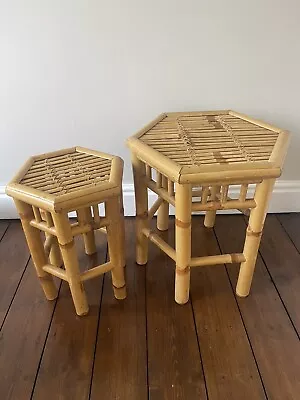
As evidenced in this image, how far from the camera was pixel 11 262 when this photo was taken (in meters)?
1.21

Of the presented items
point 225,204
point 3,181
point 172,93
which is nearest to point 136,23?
point 172,93

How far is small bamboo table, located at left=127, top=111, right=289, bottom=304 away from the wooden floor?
9 cm

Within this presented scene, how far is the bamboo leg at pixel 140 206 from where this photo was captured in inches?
40.5

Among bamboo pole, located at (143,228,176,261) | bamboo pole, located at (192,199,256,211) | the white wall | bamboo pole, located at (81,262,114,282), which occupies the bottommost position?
bamboo pole, located at (81,262,114,282)

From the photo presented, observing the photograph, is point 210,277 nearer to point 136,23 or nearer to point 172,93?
point 172,93

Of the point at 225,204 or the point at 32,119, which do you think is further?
the point at 32,119

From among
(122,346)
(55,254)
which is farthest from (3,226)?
(122,346)

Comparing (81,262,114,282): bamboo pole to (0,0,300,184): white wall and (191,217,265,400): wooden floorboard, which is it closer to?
(191,217,265,400): wooden floorboard

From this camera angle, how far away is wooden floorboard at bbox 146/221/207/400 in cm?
82

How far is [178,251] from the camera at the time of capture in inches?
37.5

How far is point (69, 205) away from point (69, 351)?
38 centimetres

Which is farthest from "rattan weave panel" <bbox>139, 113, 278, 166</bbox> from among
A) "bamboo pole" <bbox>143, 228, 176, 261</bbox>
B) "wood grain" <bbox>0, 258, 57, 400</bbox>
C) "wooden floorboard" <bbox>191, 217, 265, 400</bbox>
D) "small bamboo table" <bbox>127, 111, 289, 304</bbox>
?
"wood grain" <bbox>0, 258, 57, 400</bbox>

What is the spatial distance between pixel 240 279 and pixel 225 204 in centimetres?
26

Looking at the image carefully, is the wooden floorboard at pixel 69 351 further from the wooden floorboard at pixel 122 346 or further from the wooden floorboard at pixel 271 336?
the wooden floorboard at pixel 271 336
